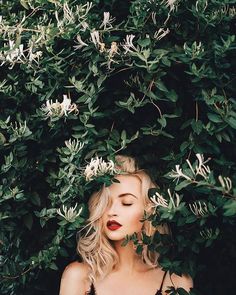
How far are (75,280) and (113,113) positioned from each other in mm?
801

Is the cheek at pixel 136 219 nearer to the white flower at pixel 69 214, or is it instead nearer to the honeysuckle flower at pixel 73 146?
the white flower at pixel 69 214

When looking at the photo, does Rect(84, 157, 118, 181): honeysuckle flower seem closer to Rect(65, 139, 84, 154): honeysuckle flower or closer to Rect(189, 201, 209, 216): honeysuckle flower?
Rect(65, 139, 84, 154): honeysuckle flower

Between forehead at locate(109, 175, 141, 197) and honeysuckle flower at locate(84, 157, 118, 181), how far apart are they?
0.28m

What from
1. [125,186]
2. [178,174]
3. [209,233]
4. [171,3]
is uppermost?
[171,3]

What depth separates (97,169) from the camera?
7.93 feet

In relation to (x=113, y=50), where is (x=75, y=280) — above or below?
below

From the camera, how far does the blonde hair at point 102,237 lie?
8.91ft

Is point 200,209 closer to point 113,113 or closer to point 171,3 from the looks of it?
point 113,113

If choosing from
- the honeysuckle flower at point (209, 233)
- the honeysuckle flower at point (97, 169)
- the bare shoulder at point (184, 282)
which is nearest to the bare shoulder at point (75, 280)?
the bare shoulder at point (184, 282)

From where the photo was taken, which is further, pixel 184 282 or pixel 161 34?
pixel 184 282

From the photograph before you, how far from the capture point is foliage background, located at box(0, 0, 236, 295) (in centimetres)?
243

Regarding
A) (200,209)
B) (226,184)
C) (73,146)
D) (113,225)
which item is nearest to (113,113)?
(73,146)

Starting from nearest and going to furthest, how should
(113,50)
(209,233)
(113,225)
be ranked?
(209,233) → (113,50) → (113,225)

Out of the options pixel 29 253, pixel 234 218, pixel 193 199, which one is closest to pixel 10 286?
pixel 29 253
